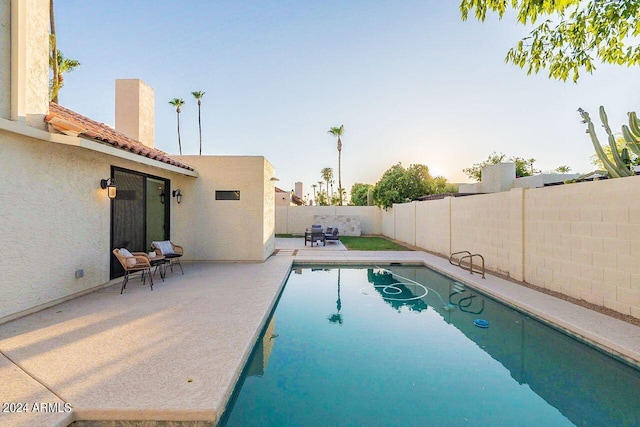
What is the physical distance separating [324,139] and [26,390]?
1309 inches

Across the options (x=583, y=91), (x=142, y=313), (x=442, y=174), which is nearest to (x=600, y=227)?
(x=583, y=91)

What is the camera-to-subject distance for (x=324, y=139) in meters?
34.1

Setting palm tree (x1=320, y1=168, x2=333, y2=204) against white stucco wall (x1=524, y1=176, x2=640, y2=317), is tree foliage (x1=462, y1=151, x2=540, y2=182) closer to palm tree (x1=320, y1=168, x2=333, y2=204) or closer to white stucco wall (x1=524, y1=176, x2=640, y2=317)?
white stucco wall (x1=524, y1=176, x2=640, y2=317)

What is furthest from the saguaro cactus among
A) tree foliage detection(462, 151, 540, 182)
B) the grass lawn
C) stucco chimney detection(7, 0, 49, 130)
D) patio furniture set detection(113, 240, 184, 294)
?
tree foliage detection(462, 151, 540, 182)

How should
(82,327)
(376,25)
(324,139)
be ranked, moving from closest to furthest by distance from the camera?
(82,327) < (376,25) < (324,139)

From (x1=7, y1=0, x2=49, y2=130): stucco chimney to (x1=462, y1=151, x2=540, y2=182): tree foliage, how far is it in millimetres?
33045

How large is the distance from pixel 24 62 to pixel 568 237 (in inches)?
429

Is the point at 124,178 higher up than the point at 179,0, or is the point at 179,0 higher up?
the point at 179,0

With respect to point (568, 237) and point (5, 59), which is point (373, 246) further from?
point (5, 59)

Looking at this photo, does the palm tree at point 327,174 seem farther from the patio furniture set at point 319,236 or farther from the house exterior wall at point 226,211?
the house exterior wall at point 226,211

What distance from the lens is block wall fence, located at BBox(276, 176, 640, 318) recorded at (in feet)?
16.3

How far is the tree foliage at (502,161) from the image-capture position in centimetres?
3162

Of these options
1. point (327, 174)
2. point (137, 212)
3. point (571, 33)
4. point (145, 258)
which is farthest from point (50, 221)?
point (327, 174)

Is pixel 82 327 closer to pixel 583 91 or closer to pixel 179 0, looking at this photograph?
pixel 179 0
